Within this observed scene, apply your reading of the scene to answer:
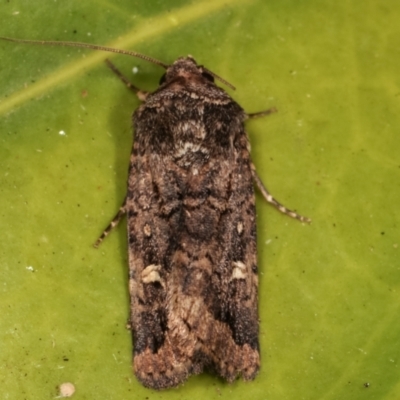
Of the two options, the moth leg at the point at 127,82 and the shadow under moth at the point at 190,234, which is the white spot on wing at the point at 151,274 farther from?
the moth leg at the point at 127,82

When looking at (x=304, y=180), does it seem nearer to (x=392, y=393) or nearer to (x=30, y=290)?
(x=392, y=393)

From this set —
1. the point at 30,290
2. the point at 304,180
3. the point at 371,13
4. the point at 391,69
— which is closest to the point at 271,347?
the point at 304,180

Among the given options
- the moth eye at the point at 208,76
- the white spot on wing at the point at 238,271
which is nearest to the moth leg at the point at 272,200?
the white spot on wing at the point at 238,271

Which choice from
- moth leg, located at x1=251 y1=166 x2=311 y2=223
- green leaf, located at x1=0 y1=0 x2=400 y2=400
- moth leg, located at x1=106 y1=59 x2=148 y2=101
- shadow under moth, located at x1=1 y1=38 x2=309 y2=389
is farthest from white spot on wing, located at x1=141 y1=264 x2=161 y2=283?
moth leg, located at x1=106 y1=59 x2=148 y2=101

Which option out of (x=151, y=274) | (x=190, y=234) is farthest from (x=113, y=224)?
(x=190, y=234)

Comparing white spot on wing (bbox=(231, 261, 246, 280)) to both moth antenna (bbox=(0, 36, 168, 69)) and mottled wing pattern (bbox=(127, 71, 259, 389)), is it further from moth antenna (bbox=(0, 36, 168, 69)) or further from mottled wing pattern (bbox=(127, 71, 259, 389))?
moth antenna (bbox=(0, 36, 168, 69))

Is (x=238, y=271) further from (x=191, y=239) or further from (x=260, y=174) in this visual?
(x=260, y=174)
